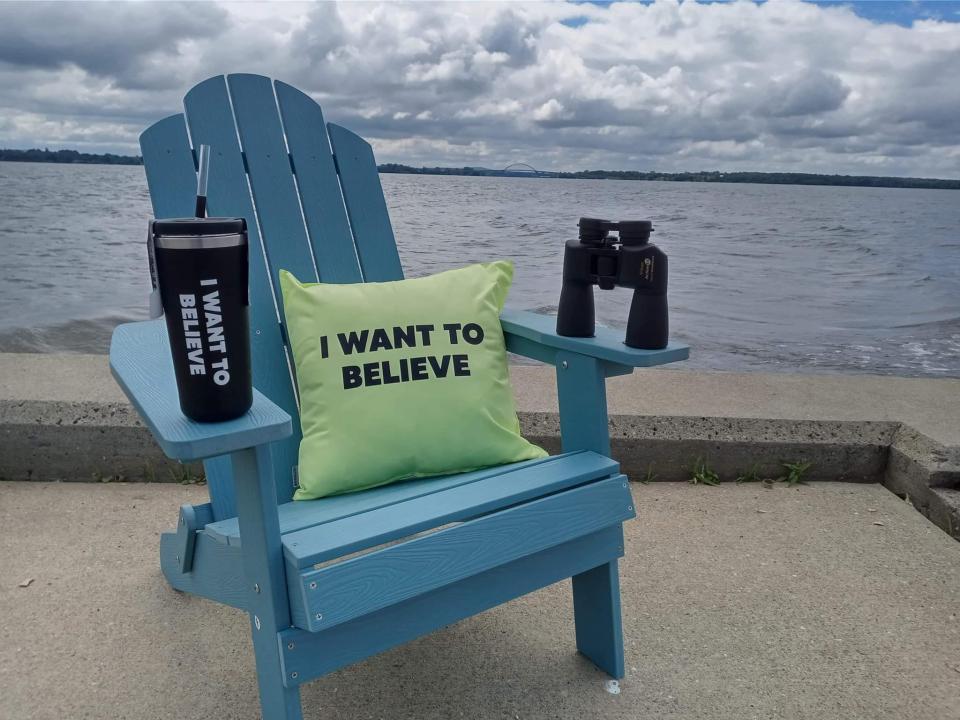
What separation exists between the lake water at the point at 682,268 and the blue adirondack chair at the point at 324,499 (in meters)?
0.24

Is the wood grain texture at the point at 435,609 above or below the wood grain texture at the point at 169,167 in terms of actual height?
below

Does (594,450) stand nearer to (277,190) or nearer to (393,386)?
(393,386)

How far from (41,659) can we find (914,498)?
7.85 ft

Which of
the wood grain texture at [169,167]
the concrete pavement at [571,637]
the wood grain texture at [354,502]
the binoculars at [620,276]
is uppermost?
the wood grain texture at [169,167]

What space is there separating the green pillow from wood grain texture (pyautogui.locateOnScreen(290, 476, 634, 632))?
247 mm

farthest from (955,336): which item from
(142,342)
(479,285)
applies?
(142,342)

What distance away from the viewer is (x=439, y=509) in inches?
49.8

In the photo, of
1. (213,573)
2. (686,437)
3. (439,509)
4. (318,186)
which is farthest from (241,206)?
(686,437)

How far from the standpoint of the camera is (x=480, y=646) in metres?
1.71

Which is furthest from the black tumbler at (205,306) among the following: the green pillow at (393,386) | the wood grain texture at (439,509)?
the green pillow at (393,386)

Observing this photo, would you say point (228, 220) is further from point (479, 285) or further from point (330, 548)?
point (479, 285)

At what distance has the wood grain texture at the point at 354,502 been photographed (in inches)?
50.7

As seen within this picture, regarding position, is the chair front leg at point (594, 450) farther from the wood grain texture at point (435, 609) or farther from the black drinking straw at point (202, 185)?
the black drinking straw at point (202, 185)

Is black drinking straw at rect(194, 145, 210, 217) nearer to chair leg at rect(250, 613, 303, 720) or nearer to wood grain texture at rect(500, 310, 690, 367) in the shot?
chair leg at rect(250, 613, 303, 720)
